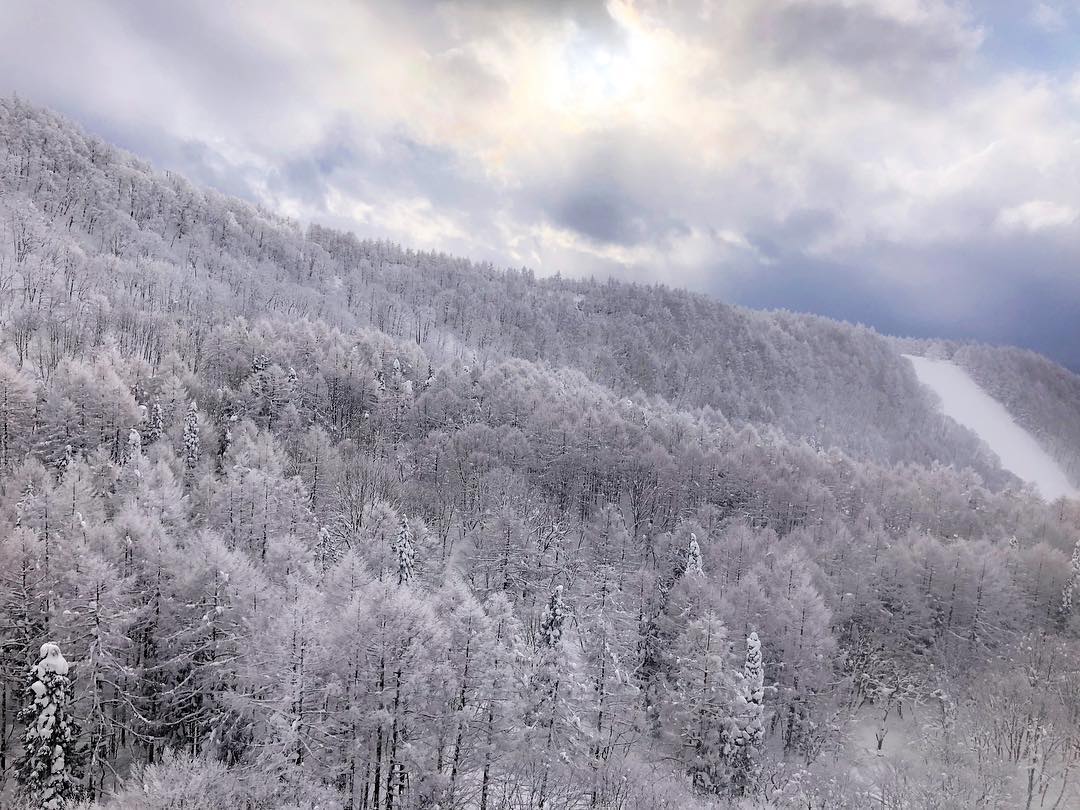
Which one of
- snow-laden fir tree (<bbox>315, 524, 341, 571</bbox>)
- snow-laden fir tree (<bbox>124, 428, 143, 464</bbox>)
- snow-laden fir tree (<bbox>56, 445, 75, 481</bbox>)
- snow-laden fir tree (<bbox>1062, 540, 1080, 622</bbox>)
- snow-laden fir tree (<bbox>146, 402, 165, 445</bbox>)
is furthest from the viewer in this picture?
snow-laden fir tree (<bbox>146, 402, 165, 445</bbox>)

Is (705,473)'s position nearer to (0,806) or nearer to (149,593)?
(149,593)

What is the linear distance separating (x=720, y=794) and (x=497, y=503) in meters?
42.8

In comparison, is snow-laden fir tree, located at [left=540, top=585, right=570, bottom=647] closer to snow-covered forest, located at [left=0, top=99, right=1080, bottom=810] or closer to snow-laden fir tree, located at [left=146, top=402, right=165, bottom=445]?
snow-covered forest, located at [left=0, top=99, right=1080, bottom=810]

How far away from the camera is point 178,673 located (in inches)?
1423

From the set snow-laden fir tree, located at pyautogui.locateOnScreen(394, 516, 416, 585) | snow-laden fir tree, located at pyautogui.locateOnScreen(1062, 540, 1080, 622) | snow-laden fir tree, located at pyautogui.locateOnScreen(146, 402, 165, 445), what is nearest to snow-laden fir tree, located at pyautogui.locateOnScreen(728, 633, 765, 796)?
snow-laden fir tree, located at pyautogui.locateOnScreen(394, 516, 416, 585)

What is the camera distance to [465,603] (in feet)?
116

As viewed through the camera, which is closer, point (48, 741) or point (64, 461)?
point (48, 741)

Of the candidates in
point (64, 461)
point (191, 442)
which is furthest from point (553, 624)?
point (64, 461)

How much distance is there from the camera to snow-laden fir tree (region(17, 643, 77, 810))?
27.7 m

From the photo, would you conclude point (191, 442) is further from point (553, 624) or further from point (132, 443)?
point (553, 624)

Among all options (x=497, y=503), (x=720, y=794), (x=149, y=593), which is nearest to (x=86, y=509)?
(x=149, y=593)

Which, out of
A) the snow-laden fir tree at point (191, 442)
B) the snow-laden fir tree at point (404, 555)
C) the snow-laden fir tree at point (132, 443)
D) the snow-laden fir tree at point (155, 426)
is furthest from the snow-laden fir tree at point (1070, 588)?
the snow-laden fir tree at point (155, 426)

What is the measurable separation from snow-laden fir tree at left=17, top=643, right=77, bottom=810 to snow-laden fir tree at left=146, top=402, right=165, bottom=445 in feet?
175

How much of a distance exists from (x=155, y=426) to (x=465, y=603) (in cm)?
6231
